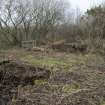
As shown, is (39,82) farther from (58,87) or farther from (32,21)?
(32,21)

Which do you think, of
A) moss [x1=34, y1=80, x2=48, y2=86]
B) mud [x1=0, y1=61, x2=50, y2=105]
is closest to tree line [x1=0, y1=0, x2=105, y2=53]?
mud [x1=0, y1=61, x2=50, y2=105]

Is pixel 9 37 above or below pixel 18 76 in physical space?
above

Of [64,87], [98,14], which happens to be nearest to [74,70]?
[64,87]

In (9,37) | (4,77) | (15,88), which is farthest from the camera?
(9,37)

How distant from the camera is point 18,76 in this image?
22.2ft

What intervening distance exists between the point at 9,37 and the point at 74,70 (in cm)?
1429

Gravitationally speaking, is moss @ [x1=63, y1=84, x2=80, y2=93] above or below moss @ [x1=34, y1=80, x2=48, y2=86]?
below

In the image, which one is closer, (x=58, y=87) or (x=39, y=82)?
(x=58, y=87)

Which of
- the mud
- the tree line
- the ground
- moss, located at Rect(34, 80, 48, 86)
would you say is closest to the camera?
the ground

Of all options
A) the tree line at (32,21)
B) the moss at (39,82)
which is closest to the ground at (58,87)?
the moss at (39,82)

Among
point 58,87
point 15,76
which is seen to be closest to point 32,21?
point 15,76

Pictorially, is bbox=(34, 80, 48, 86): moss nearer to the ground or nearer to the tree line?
the ground

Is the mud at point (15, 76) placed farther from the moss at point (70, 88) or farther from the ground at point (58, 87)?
Answer: the moss at point (70, 88)

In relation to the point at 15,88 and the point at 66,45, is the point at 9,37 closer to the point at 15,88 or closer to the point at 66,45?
the point at 66,45
